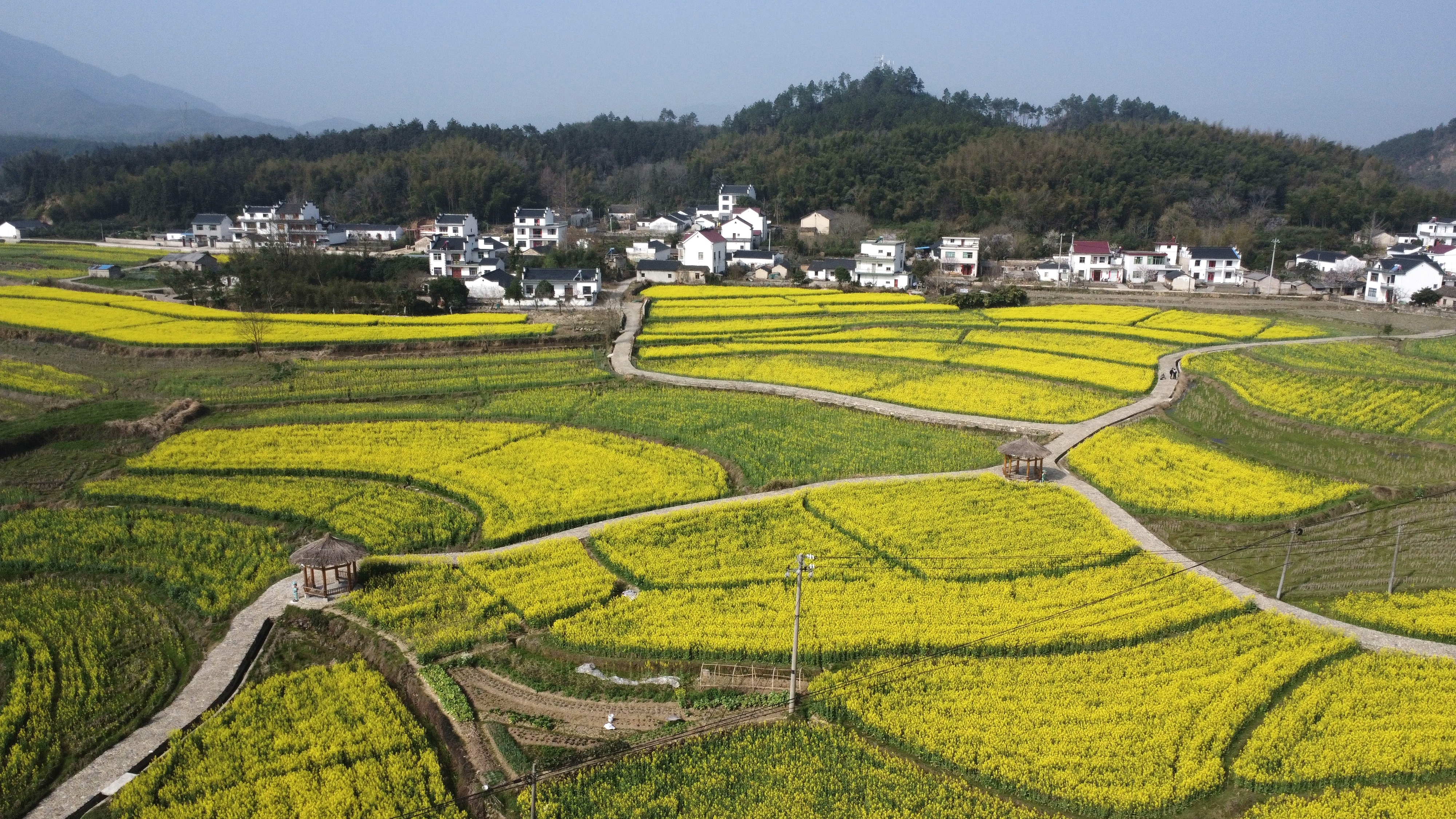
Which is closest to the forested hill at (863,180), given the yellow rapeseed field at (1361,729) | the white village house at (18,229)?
the white village house at (18,229)

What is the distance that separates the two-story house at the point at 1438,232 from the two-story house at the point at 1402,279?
23368mm

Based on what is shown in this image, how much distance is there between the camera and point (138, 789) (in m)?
12.2

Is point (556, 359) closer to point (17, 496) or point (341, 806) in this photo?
point (17, 496)

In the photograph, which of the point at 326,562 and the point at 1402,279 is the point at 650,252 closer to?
the point at 1402,279

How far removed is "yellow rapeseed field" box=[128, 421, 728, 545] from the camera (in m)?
22.4

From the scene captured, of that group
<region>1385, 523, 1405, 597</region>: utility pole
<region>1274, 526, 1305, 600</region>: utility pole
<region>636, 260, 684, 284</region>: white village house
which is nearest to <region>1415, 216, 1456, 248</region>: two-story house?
<region>636, 260, 684, 284</region>: white village house

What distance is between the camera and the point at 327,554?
17.7m

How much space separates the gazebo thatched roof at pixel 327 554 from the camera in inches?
693

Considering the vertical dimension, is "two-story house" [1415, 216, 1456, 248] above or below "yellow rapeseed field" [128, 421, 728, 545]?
above

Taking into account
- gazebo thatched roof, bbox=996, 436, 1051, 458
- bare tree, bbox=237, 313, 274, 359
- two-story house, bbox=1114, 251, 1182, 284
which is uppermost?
two-story house, bbox=1114, 251, 1182, 284

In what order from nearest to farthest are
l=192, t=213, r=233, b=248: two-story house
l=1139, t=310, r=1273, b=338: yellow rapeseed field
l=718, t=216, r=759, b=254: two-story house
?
l=1139, t=310, r=1273, b=338: yellow rapeseed field, l=718, t=216, r=759, b=254: two-story house, l=192, t=213, r=233, b=248: two-story house

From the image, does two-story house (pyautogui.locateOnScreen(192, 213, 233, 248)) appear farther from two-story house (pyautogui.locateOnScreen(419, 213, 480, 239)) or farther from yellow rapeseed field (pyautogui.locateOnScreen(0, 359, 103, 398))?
yellow rapeseed field (pyautogui.locateOnScreen(0, 359, 103, 398))

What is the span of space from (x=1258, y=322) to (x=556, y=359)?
34.7m

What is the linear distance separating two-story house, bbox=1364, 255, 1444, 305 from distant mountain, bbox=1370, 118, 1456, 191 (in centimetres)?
11408
